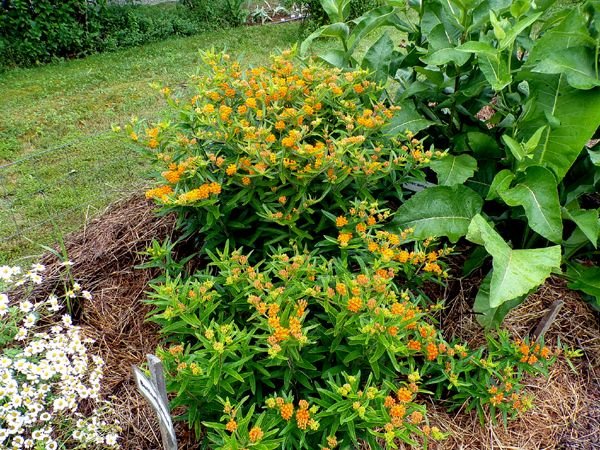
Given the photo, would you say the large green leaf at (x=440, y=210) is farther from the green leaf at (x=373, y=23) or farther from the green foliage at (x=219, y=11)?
the green foliage at (x=219, y=11)

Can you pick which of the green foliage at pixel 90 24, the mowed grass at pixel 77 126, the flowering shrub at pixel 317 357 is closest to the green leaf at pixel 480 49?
the flowering shrub at pixel 317 357

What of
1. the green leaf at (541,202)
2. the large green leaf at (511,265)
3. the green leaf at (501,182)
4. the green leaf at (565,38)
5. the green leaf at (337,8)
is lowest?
the large green leaf at (511,265)

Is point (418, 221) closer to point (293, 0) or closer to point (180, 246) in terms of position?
point (180, 246)

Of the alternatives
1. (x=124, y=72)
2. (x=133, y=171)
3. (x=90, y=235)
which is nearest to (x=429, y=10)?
(x=90, y=235)

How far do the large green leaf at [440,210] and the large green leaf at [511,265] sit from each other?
0.64 ft

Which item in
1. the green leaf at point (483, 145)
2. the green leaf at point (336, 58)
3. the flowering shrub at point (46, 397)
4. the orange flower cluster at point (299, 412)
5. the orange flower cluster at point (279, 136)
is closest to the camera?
the orange flower cluster at point (299, 412)

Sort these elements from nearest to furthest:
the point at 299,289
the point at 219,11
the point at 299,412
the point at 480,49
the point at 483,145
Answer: the point at 299,412
the point at 299,289
the point at 480,49
the point at 483,145
the point at 219,11

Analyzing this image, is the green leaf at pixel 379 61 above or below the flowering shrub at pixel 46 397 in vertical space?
above

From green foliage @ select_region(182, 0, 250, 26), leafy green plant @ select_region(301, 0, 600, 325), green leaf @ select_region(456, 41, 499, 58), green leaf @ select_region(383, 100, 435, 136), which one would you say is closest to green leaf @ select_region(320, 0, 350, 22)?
leafy green plant @ select_region(301, 0, 600, 325)

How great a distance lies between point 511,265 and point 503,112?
0.83 meters

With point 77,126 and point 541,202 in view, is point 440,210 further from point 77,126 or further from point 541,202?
point 77,126

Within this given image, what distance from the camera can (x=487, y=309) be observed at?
2115 mm

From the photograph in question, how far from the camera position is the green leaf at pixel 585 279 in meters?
2.14

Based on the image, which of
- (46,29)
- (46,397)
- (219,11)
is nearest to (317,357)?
(46,397)
